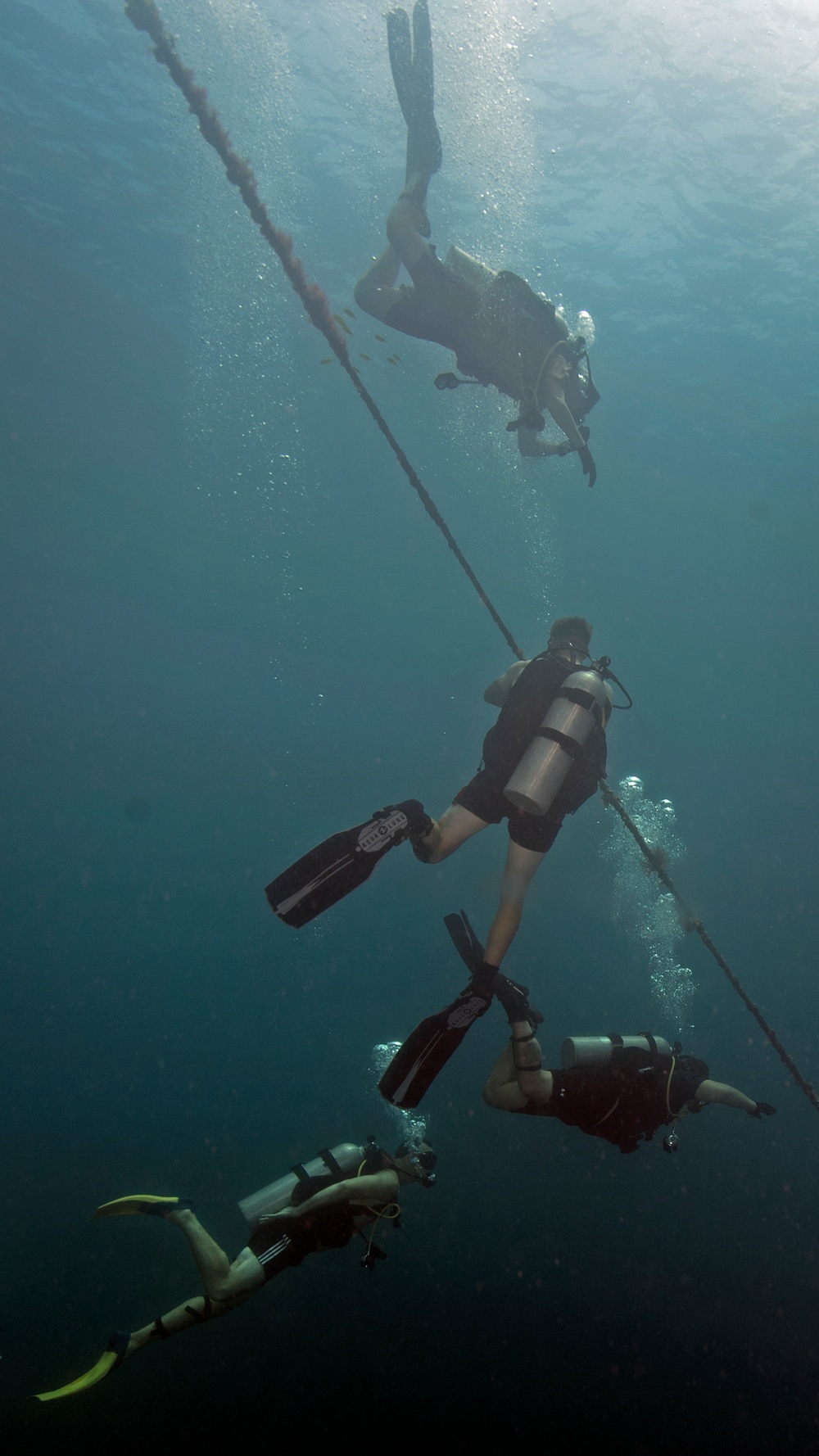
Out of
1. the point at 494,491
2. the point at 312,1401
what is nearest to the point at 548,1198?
the point at 312,1401

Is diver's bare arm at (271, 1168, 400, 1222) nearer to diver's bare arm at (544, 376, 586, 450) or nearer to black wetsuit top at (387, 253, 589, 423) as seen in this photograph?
diver's bare arm at (544, 376, 586, 450)

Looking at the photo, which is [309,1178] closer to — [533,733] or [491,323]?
[533,733]

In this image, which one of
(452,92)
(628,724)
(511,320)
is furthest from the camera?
(628,724)

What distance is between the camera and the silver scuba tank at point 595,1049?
18.6 ft

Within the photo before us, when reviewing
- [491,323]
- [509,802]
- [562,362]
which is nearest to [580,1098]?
[509,802]

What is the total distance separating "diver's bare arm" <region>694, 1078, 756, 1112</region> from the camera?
5602 mm

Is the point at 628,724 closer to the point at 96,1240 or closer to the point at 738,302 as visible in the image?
the point at 738,302

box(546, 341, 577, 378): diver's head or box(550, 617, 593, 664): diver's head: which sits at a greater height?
box(546, 341, 577, 378): diver's head

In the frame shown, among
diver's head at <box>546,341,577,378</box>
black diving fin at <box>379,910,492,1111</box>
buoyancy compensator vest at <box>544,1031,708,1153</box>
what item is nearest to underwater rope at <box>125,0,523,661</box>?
diver's head at <box>546,341,577,378</box>

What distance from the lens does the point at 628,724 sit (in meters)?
40.0

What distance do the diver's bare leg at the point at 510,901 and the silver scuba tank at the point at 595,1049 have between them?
2107 millimetres

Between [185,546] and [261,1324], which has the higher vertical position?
[185,546]

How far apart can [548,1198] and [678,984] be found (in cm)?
1109

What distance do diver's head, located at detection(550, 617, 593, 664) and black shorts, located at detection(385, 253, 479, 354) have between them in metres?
4.13
